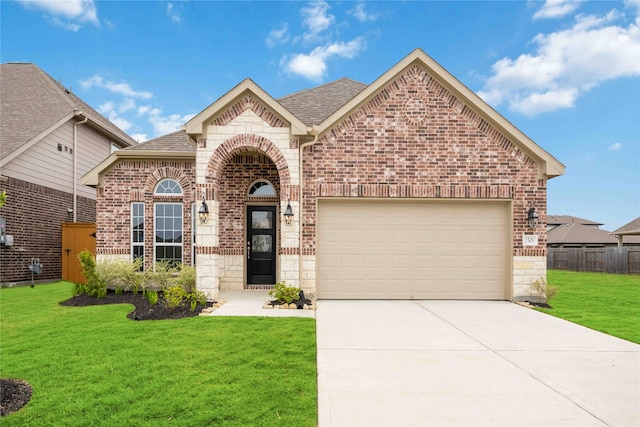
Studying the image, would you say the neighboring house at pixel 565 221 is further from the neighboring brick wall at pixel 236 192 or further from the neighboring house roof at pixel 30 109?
the neighboring house roof at pixel 30 109

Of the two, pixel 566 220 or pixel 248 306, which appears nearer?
pixel 248 306

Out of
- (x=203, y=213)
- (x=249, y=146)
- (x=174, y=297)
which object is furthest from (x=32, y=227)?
(x=249, y=146)

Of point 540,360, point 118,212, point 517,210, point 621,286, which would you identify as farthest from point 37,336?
point 621,286

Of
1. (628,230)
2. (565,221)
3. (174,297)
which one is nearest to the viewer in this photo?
(174,297)

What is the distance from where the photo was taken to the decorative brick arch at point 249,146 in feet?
30.4

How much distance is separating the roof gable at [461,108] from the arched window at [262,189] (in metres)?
2.22

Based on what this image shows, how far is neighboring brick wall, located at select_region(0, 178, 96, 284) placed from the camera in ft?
40.1

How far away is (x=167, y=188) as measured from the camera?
36.5 ft

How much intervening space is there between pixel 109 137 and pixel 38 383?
1571 centimetres

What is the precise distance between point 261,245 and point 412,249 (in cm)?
418

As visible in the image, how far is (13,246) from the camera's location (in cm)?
1238

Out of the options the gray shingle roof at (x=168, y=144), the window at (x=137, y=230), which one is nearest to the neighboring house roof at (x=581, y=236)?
the gray shingle roof at (x=168, y=144)

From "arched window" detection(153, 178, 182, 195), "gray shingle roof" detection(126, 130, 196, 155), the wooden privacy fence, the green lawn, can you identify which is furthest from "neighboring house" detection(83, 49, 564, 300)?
the wooden privacy fence

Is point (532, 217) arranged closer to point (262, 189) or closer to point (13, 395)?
point (262, 189)
